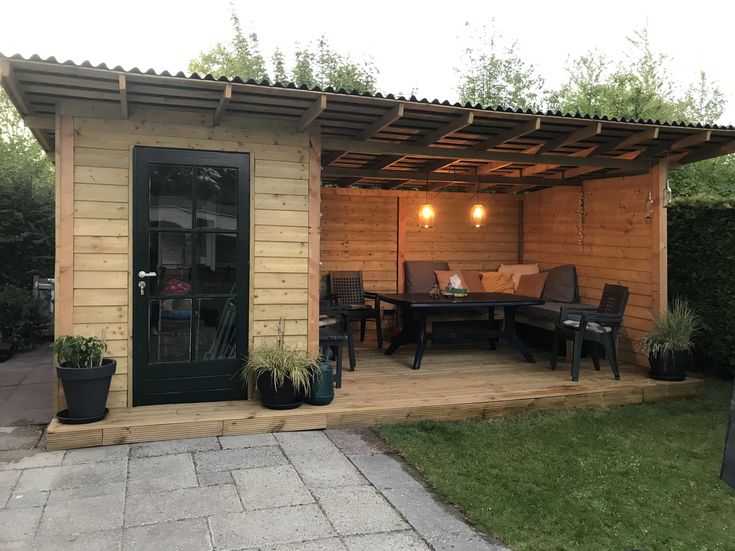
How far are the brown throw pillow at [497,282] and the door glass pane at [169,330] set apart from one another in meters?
4.97

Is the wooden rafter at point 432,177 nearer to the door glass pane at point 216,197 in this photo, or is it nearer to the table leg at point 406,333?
the table leg at point 406,333

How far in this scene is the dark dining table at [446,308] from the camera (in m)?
6.34

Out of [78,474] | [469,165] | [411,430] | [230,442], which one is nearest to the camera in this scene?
[78,474]

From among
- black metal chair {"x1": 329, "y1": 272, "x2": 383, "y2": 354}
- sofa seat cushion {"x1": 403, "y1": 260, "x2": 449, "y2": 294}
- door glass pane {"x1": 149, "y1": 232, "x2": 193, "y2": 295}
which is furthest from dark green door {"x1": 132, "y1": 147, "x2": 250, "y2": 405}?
sofa seat cushion {"x1": 403, "y1": 260, "x2": 449, "y2": 294}

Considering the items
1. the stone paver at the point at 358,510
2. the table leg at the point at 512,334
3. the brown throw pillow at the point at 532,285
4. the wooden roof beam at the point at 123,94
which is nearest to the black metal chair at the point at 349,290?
the table leg at the point at 512,334

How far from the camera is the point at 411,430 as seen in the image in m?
4.65

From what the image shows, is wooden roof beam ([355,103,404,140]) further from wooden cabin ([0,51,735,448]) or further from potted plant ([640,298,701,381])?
potted plant ([640,298,701,381])

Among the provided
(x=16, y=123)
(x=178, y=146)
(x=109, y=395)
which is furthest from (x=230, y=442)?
(x=16, y=123)

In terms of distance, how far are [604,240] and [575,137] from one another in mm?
2215

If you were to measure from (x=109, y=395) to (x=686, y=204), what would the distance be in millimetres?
6050

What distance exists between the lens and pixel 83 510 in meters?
3.22

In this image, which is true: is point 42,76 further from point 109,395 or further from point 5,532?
Answer: point 5,532

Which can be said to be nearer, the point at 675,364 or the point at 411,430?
the point at 411,430

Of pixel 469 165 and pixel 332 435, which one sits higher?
pixel 469 165
